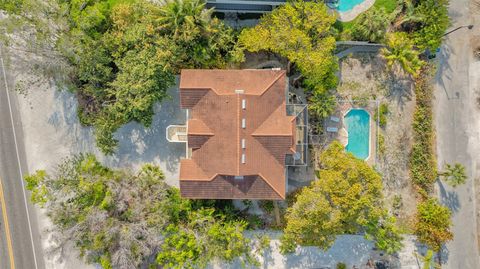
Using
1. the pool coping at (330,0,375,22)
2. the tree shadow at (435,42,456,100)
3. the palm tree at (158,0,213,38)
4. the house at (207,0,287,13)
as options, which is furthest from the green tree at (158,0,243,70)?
the tree shadow at (435,42,456,100)

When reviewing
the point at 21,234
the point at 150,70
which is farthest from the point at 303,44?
the point at 21,234

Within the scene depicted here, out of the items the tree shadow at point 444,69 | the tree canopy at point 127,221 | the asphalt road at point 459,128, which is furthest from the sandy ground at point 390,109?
the tree canopy at point 127,221

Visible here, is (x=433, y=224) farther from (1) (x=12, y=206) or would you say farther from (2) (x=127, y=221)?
(1) (x=12, y=206)

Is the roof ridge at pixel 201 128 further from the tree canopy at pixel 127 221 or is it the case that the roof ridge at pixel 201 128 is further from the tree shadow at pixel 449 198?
the tree shadow at pixel 449 198

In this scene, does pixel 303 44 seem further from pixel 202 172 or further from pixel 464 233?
pixel 464 233

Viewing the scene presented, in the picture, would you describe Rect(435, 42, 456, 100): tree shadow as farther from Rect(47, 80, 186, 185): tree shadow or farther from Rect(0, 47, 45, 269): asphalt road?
Rect(0, 47, 45, 269): asphalt road

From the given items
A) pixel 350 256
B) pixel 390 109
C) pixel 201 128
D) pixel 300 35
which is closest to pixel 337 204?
pixel 350 256
